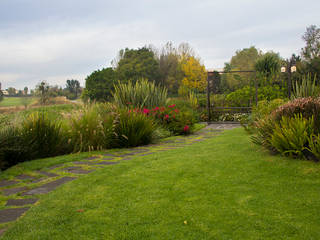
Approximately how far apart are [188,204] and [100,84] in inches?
1280

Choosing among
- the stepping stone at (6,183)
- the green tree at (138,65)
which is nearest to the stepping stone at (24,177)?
the stepping stone at (6,183)

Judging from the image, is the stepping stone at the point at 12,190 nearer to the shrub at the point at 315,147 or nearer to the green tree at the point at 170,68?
the shrub at the point at 315,147

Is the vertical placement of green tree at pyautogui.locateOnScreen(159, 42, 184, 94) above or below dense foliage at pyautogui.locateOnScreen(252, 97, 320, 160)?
above

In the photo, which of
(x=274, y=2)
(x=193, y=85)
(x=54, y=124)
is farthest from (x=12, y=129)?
(x=193, y=85)

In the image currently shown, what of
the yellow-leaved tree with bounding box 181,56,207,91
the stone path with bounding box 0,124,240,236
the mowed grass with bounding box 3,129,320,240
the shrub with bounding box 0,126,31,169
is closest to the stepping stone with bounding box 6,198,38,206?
the stone path with bounding box 0,124,240,236

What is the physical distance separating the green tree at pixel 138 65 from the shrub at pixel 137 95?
84.4 feet

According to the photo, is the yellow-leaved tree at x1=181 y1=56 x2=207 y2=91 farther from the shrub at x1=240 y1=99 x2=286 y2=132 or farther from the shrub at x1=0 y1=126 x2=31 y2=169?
the shrub at x1=0 y1=126 x2=31 y2=169

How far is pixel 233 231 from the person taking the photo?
2.21 metres

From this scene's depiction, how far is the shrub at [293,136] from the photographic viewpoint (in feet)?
12.2

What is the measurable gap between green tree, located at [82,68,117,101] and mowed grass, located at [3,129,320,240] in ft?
98.5

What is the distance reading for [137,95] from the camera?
9.90 metres

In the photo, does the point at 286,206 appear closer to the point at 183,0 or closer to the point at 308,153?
the point at 308,153

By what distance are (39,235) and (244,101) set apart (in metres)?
13.3

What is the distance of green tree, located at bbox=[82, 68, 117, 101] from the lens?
110 feet
